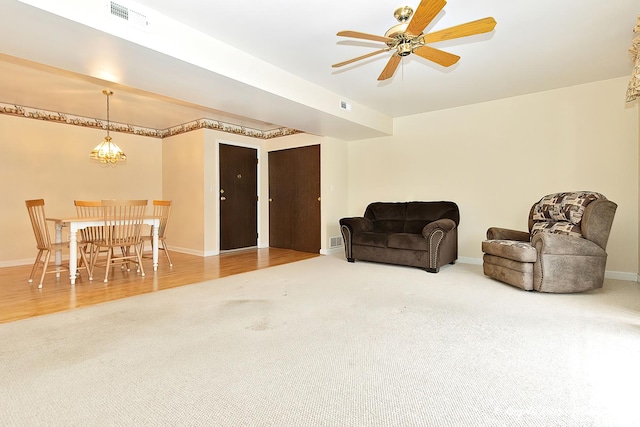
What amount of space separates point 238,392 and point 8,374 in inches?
48.3

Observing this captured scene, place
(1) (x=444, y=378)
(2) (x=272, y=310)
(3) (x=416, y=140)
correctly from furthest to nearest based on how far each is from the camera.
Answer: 1. (3) (x=416, y=140)
2. (2) (x=272, y=310)
3. (1) (x=444, y=378)

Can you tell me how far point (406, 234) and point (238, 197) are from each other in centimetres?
337

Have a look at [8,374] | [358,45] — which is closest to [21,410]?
[8,374]

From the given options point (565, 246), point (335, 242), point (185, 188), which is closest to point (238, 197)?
point (185, 188)

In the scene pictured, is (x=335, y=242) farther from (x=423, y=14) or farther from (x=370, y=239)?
(x=423, y=14)

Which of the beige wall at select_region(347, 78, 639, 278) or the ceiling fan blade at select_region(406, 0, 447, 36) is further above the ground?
the ceiling fan blade at select_region(406, 0, 447, 36)

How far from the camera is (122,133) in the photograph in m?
5.85

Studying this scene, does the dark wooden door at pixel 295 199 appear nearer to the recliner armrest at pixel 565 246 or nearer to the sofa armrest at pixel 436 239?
the sofa armrest at pixel 436 239

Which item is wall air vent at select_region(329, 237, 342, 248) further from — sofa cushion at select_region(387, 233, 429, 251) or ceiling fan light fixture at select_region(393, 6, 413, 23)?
ceiling fan light fixture at select_region(393, 6, 413, 23)

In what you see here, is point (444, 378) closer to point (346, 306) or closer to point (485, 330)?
point (485, 330)

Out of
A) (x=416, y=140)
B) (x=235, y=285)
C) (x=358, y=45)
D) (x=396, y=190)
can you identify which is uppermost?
(x=358, y=45)

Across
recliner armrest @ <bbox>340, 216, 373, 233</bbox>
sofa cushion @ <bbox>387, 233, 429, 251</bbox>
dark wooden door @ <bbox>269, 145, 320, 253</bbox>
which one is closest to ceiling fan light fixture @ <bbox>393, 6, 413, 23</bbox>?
sofa cushion @ <bbox>387, 233, 429, 251</bbox>

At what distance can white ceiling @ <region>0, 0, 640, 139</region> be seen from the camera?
241cm

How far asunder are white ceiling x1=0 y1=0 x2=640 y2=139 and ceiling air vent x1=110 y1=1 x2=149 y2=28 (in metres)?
0.07
